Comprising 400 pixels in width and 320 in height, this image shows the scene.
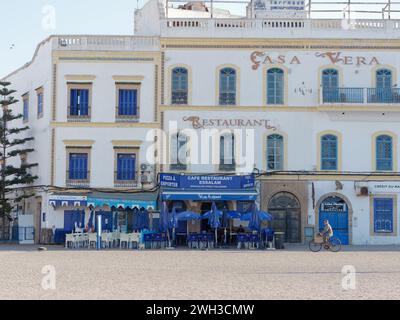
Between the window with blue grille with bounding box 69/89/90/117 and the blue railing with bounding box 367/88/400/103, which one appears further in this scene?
the window with blue grille with bounding box 69/89/90/117

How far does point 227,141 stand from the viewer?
4003 centimetres

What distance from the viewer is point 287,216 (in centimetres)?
4000

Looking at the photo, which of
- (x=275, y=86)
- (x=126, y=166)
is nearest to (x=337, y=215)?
(x=275, y=86)

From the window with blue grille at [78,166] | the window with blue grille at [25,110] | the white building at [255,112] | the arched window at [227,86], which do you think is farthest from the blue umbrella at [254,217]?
the window with blue grille at [25,110]

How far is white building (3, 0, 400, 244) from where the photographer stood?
3988 centimetres

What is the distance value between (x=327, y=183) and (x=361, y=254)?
892cm

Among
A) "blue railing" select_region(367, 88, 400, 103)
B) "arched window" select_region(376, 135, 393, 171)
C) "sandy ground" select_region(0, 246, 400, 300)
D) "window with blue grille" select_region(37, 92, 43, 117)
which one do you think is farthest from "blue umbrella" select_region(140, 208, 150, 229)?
"blue railing" select_region(367, 88, 400, 103)

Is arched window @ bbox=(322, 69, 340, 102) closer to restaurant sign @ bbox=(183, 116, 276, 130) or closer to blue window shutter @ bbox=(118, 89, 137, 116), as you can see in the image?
restaurant sign @ bbox=(183, 116, 276, 130)

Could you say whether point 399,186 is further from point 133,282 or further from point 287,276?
point 133,282

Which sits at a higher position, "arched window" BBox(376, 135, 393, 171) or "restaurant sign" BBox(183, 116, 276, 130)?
"restaurant sign" BBox(183, 116, 276, 130)

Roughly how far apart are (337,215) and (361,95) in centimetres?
560

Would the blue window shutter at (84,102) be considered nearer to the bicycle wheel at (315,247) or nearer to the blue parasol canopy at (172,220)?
the blue parasol canopy at (172,220)

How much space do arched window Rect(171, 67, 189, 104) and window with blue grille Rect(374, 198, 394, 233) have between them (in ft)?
32.8
